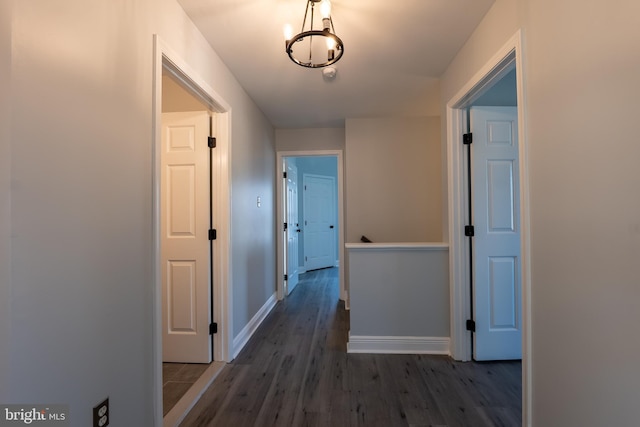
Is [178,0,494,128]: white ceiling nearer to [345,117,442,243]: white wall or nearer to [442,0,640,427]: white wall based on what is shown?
[345,117,442,243]: white wall

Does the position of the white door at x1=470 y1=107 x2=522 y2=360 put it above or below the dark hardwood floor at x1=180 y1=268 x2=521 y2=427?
above

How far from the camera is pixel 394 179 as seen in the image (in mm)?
3666

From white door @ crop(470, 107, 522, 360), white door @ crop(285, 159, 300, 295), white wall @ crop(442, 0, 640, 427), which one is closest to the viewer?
white wall @ crop(442, 0, 640, 427)

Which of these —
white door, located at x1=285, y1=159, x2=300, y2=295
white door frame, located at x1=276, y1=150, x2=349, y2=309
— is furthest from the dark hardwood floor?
white door, located at x1=285, y1=159, x2=300, y2=295

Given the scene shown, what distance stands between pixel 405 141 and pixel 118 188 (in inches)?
126

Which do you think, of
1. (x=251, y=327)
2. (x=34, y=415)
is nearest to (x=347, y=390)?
(x=251, y=327)

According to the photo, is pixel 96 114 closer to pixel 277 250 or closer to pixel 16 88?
pixel 16 88

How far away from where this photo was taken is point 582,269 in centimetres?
110

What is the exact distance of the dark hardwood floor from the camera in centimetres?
168

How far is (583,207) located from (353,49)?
5.74 ft

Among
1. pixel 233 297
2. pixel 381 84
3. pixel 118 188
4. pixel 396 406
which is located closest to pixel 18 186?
pixel 118 188

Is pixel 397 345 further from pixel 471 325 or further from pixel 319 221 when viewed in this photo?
pixel 319 221

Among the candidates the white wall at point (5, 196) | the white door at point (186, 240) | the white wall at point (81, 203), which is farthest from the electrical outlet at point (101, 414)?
the white door at point (186, 240)

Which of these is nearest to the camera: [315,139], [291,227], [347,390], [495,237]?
[347,390]
